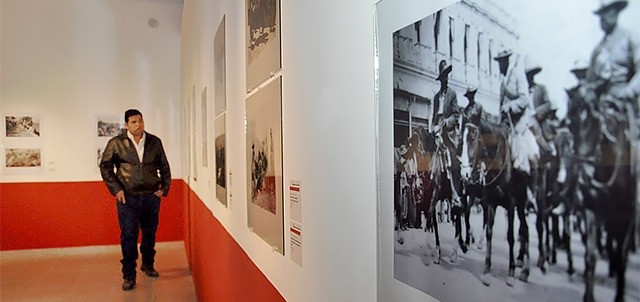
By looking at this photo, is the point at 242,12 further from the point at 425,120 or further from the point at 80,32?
the point at 80,32

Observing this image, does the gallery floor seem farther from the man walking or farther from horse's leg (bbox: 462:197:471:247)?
horse's leg (bbox: 462:197:471:247)

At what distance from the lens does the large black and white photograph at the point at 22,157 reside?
794 cm

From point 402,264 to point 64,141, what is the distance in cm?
841

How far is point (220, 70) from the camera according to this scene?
3471 millimetres

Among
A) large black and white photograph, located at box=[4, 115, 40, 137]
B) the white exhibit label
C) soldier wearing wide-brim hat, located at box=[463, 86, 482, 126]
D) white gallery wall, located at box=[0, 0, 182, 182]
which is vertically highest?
white gallery wall, located at box=[0, 0, 182, 182]

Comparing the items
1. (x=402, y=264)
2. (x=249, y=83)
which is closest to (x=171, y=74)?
(x=249, y=83)

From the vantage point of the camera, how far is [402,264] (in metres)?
0.94

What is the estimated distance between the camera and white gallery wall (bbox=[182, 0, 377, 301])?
1.10m

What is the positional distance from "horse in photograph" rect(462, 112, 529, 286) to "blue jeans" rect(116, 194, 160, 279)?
228 inches

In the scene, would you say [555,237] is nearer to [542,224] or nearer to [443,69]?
[542,224]

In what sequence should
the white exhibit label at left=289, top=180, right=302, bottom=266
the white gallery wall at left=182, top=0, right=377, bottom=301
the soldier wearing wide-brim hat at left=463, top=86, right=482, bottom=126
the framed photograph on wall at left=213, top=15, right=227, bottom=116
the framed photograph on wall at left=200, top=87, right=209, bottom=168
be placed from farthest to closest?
the framed photograph on wall at left=200, top=87, right=209, bottom=168
the framed photograph on wall at left=213, top=15, right=227, bottom=116
the white exhibit label at left=289, top=180, right=302, bottom=266
the white gallery wall at left=182, top=0, right=377, bottom=301
the soldier wearing wide-brim hat at left=463, top=86, right=482, bottom=126

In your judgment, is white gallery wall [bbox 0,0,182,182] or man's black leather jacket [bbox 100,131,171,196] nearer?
man's black leather jacket [bbox 100,131,171,196]

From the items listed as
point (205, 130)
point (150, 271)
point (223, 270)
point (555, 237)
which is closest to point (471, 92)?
point (555, 237)

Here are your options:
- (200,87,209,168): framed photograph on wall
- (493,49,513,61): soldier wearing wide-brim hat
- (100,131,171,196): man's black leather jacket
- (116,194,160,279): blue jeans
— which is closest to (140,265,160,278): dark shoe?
(116,194,160,279): blue jeans
